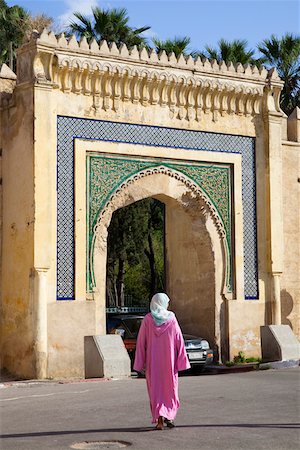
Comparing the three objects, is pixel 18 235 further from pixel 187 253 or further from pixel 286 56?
pixel 286 56

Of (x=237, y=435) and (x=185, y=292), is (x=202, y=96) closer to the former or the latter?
(x=185, y=292)

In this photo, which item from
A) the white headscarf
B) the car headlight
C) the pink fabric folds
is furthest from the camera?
the car headlight

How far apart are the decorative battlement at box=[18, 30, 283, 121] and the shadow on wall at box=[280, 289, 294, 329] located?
3.87 m

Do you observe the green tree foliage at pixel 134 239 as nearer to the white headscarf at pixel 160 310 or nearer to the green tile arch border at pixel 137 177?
the green tile arch border at pixel 137 177

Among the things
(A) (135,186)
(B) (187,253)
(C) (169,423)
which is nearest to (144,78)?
(A) (135,186)

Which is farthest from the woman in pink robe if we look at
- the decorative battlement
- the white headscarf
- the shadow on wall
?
the shadow on wall

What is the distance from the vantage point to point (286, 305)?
20109mm

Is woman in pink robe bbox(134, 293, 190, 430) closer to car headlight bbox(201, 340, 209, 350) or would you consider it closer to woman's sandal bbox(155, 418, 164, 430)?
woman's sandal bbox(155, 418, 164, 430)

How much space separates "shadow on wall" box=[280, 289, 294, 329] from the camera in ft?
65.8

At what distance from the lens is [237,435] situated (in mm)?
8672

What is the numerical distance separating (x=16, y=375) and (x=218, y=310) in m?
4.35

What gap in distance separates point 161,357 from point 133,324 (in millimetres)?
8945

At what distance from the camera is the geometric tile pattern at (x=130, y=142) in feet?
55.3

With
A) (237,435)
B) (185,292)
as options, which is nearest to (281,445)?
(237,435)
